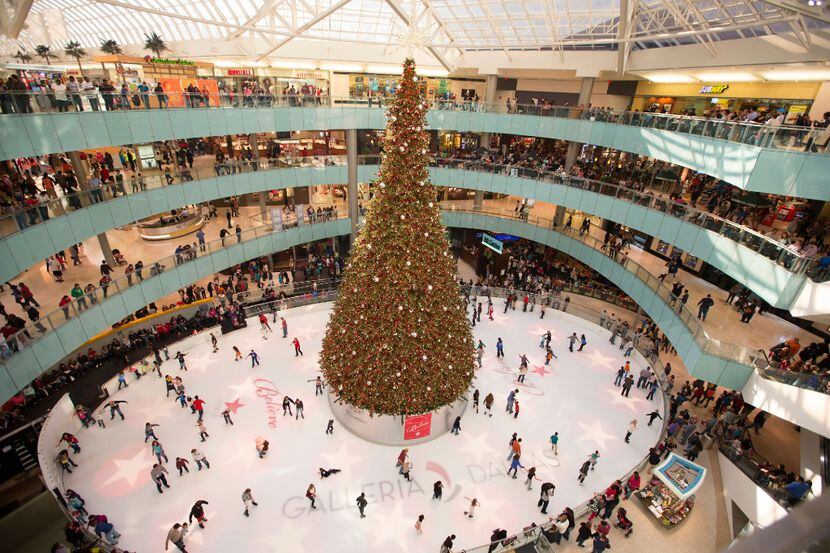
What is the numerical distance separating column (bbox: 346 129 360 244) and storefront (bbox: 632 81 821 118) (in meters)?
17.1

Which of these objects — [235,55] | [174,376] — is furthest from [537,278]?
[235,55]

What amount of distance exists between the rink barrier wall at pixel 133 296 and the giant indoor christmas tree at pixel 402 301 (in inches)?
375

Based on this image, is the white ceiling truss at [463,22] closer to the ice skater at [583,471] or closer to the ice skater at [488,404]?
the ice skater at [583,471]

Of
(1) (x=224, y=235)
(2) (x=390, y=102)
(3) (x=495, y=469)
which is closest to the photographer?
(2) (x=390, y=102)

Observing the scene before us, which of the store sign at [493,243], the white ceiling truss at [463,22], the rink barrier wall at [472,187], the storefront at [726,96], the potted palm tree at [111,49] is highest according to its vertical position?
the white ceiling truss at [463,22]

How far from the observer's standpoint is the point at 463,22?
30219mm

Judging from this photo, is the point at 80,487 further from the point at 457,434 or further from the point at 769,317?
the point at 769,317

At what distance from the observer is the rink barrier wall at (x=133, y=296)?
14805 millimetres

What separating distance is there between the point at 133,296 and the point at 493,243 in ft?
71.6

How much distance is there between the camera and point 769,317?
66.7 feet

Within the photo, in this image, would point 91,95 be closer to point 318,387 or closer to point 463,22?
point 318,387

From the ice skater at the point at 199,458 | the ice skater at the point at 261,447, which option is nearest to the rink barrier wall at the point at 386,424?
the ice skater at the point at 261,447

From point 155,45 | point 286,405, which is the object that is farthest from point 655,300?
point 155,45

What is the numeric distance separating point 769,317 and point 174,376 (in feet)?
88.5
